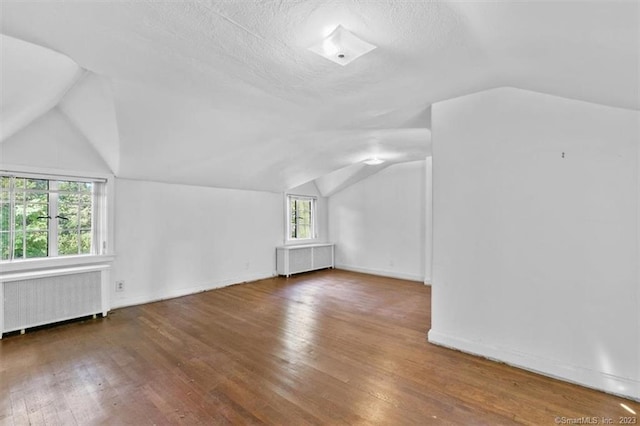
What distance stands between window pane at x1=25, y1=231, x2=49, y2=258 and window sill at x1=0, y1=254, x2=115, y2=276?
13 cm

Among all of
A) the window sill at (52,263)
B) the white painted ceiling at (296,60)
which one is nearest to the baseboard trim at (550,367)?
the white painted ceiling at (296,60)

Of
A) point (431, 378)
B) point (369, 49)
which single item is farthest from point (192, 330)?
point (369, 49)

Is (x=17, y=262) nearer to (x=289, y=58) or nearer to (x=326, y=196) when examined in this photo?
(x=289, y=58)

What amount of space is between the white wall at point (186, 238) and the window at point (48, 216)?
30cm

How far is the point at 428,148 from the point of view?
4.77 metres

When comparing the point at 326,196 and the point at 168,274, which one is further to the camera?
the point at 326,196

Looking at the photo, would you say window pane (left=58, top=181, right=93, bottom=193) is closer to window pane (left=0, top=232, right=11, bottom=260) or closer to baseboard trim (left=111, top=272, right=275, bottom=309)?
window pane (left=0, top=232, right=11, bottom=260)

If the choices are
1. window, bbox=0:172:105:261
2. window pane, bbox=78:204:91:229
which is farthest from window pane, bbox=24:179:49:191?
window pane, bbox=78:204:91:229

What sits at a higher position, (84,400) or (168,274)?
(168,274)

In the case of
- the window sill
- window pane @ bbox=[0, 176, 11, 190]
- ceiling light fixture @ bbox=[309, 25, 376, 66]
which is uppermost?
ceiling light fixture @ bbox=[309, 25, 376, 66]

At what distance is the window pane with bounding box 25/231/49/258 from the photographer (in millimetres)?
3418

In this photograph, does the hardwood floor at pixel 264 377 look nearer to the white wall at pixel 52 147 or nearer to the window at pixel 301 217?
the white wall at pixel 52 147

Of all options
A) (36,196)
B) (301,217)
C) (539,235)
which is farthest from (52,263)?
(539,235)

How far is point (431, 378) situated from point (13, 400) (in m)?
3.04
